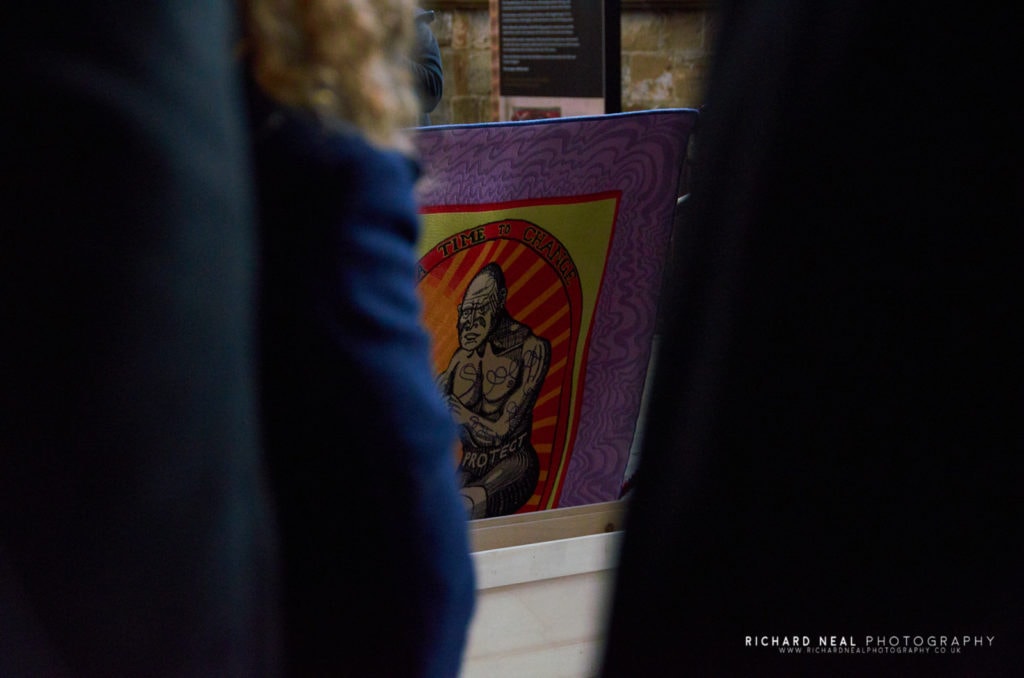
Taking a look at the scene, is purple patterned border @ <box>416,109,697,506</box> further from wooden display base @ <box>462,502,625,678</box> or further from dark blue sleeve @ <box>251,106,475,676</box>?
dark blue sleeve @ <box>251,106,475,676</box>

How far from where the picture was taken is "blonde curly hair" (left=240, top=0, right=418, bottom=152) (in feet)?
1.84

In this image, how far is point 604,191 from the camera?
171 cm

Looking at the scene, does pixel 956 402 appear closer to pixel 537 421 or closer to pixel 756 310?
pixel 756 310

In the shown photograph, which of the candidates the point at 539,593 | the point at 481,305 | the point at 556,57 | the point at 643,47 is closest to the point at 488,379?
the point at 481,305

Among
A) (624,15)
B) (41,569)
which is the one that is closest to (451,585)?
(41,569)

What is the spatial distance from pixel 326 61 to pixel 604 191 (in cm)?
117

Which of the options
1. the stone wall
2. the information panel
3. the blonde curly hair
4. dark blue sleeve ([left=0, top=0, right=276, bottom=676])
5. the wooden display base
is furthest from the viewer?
the stone wall

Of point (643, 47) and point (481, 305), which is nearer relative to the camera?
point (481, 305)

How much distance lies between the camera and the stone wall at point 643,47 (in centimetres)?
641

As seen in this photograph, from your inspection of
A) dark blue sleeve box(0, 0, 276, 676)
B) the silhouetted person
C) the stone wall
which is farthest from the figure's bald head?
the stone wall

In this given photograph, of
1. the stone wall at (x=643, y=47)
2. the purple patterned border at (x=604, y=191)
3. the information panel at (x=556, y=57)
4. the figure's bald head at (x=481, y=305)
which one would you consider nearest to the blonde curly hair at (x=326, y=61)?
the purple patterned border at (x=604, y=191)

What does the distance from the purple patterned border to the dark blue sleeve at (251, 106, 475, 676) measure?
1.01 metres

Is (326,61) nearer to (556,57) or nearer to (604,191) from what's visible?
(604,191)

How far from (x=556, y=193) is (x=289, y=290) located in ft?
3.79
